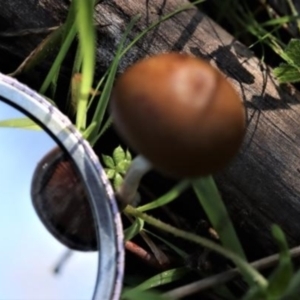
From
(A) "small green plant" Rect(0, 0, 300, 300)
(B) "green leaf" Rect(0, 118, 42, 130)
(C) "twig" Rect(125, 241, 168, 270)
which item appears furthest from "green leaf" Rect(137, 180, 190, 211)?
(B) "green leaf" Rect(0, 118, 42, 130)

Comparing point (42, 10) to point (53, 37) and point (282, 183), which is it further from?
point (282, 183)

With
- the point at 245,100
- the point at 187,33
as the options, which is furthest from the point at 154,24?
the point at 245,100

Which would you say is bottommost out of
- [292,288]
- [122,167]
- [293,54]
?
[122,167]

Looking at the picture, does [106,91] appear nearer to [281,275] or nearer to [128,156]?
[128,156]

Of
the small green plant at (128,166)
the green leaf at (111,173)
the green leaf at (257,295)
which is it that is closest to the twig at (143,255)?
the small green plant at (128,166)

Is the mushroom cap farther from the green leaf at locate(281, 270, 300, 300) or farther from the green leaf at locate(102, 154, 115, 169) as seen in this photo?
the green leaf at locate(102, 154, 115, 169)

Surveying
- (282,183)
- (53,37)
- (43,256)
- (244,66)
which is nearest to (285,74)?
(244,66)
